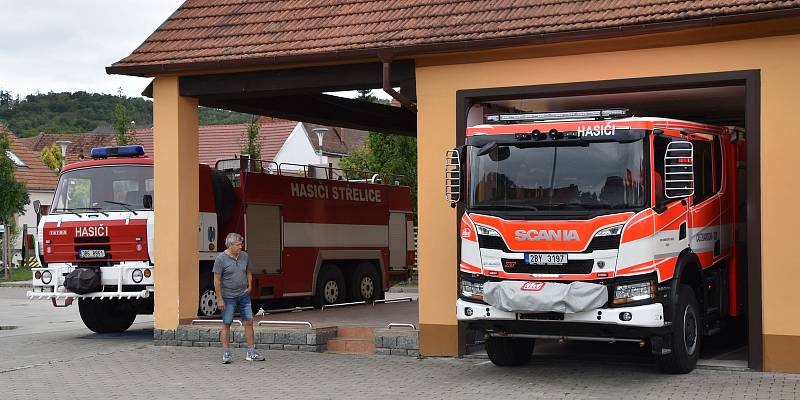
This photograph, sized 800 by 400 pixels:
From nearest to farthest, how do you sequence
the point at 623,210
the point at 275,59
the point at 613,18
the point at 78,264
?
the point at 623,210 < the point at 613,18 < the point at 275,59 < the point at 78,264

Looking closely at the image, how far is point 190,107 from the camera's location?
654 inches

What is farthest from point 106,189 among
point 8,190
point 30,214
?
point 30,214

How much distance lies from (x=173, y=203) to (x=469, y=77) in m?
5.02

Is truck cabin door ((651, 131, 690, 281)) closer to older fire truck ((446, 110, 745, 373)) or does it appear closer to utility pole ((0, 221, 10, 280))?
older fire truck ((446, 110, 745, 373))

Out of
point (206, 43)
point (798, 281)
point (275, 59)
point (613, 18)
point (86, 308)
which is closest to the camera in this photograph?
point (798, 281)

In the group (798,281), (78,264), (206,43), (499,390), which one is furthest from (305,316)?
(798,281)

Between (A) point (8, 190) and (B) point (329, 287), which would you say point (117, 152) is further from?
(A) point (8, 190)

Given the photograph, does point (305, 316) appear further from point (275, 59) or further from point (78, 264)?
point (275, 59)

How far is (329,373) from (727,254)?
513 cm

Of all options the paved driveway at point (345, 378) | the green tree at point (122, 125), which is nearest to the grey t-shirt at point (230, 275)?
the paved driveway at point (345, 378)

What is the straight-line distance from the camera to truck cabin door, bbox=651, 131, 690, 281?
38.1 feet

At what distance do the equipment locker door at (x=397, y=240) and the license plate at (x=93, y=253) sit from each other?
7.63m

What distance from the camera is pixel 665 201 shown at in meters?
11.7

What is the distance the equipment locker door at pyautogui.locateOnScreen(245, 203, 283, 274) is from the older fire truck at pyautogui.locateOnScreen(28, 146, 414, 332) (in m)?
0.02
